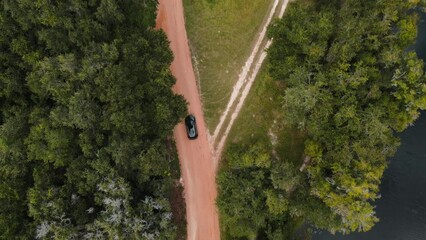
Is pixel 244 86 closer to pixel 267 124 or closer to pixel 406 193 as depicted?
pixel 267 124

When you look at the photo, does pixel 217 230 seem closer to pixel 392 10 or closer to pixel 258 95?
pixel 258 95

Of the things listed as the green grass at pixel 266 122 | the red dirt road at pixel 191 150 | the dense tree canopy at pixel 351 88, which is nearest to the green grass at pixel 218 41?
the red dirt road at pixel 191 150

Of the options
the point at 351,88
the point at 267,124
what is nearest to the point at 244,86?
the point at 267,124

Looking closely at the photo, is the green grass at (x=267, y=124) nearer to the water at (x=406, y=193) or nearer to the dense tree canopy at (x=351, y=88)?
the dense tree canopy at (x=351, y=88)

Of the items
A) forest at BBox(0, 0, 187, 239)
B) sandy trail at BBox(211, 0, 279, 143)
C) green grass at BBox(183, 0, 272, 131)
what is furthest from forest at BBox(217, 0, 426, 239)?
forest at BBox(0, 0, 187, 239)

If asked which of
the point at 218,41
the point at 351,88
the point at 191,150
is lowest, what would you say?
the point at 191,150

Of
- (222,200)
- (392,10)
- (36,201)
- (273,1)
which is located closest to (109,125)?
(36,201)

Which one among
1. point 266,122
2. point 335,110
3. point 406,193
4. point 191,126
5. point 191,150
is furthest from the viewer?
point 406,193

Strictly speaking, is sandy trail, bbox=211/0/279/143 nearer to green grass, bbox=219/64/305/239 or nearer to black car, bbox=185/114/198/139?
green grass, bbox=219/64/305/239
